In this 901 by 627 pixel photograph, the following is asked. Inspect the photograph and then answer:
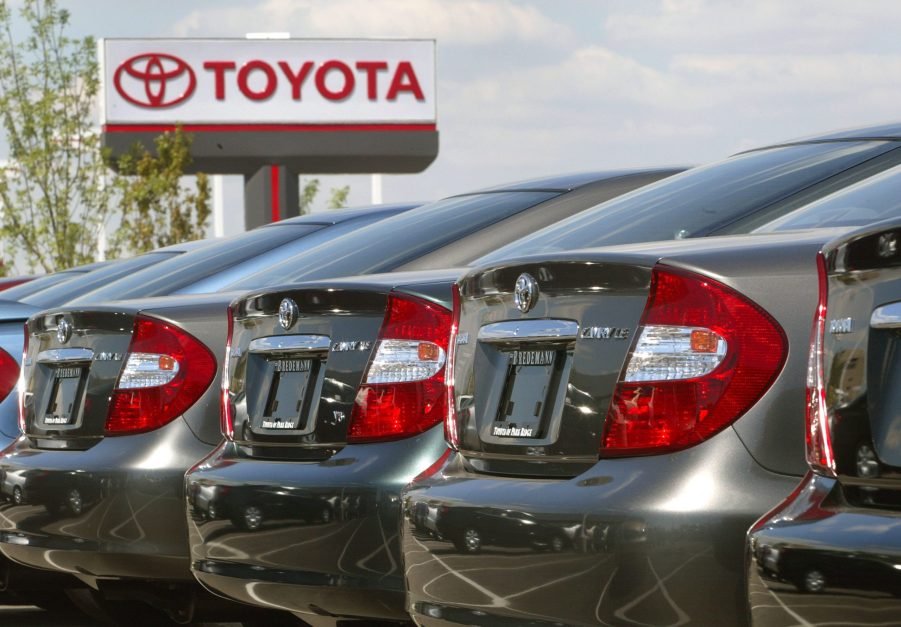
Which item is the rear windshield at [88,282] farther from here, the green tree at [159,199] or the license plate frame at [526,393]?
the green tree at [159,199]

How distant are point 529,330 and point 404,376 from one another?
78 cm

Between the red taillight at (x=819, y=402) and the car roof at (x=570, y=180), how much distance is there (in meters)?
3.06

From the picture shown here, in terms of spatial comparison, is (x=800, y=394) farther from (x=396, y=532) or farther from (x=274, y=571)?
(x=274, y=571)

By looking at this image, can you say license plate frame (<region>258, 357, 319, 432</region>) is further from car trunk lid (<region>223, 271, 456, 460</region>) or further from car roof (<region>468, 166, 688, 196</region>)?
car roof (<region>468, 166, 688, 196</region>)

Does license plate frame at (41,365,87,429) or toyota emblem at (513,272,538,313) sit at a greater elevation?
toyota emblem at (513,272,538,313)

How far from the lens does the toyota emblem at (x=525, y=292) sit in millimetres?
3643

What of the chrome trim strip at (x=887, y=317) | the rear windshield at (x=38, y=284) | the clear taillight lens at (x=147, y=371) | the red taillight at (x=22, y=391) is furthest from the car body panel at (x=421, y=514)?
the rear windshield at (x=38, y=284)

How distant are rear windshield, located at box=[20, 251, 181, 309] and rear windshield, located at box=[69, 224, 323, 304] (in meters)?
0.40

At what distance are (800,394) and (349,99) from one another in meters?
29.4

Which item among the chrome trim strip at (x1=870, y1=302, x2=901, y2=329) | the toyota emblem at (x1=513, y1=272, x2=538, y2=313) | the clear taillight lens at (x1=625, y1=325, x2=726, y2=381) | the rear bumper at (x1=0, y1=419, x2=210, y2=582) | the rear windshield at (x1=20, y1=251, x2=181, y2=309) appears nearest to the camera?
the chrome trim strip at (x1=870, y1=302, x2=901, y2=329)

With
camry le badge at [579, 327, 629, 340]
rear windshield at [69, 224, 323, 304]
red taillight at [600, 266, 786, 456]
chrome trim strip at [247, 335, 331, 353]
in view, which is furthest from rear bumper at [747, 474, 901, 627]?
rear windshield at [69, 224, 323, 304]

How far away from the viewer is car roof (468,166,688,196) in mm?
6027

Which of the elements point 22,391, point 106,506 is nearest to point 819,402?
point 106,506

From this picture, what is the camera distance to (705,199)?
179 inches
